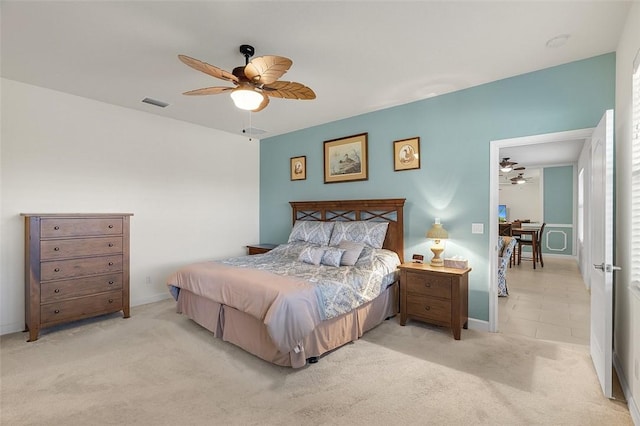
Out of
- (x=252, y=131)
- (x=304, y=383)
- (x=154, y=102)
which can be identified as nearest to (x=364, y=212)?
(x=252, y=131)

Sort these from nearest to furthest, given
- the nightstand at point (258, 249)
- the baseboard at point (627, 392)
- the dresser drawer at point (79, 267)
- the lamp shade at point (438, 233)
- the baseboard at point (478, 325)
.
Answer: the baseboard at point (627, 392) → the dresser drawer at point (79, 267) → the baseboard at point (478, 325) → the lamp shade at point (438, 233) → the nightstand at point (258, 249)

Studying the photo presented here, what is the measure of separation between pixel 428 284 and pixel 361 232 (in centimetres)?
112

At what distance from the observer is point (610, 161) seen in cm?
217

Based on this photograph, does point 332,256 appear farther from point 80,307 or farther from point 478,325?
point 80,307

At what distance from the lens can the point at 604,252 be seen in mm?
2207

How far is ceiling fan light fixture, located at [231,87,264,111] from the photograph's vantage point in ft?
8.05

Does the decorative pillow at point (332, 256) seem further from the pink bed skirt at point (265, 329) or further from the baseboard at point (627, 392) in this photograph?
the baseboard at point (627, 392)

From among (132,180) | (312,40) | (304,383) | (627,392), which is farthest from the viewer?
(132,180)

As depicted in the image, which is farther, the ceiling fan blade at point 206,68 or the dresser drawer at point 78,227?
the dresser drawer at point 78,227

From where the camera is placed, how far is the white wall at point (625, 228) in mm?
1997

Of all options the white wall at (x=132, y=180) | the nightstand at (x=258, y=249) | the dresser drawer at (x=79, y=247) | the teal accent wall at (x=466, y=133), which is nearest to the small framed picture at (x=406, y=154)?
the teal accent wall at (x=466, y=133)

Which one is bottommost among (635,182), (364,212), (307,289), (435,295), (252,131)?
(435,295)

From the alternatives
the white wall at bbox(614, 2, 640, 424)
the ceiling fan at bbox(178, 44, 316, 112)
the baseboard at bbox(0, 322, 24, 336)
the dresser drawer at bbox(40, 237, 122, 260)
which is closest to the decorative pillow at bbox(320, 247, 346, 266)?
the ceiling fan at bbox(178, 44, 316, 112)

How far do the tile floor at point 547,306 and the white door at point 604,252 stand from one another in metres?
0.89
